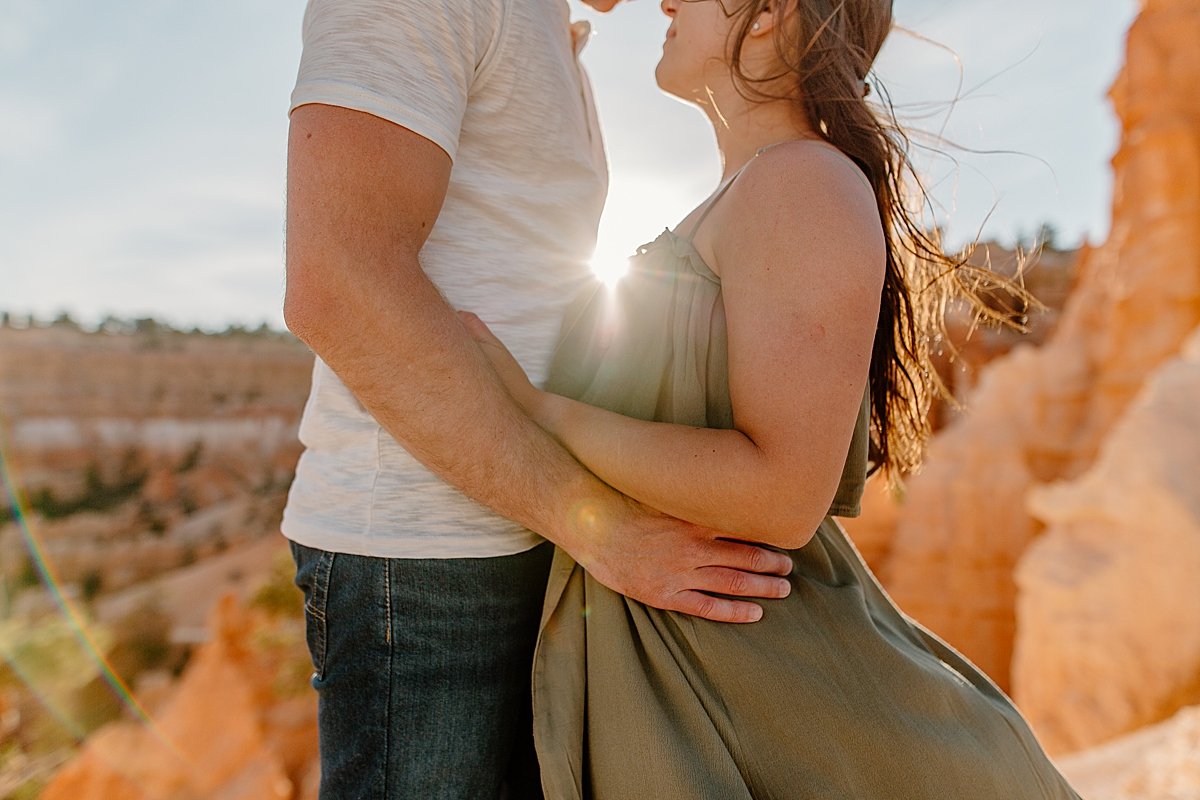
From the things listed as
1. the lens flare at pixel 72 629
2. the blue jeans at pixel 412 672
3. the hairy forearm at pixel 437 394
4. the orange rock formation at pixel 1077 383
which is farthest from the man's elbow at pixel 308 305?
the lens flare at pixel 72 629

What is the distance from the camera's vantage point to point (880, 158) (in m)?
1.36

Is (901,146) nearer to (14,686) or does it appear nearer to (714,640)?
(714,640)

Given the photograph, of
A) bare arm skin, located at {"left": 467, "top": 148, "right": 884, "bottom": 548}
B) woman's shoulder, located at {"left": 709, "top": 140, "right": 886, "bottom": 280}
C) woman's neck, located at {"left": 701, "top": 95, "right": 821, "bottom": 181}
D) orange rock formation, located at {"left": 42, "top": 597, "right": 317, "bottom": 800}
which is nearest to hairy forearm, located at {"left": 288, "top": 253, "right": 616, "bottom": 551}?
bare arm skin, located at {"left": 467, "top": 148, "right": 884, "bottom": 548}

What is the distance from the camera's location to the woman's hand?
1238mm

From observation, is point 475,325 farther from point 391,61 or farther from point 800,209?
point 800,209

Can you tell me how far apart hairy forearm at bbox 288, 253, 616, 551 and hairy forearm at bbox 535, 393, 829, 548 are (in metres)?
0.07

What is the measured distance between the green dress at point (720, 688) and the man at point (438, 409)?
0.07 meters

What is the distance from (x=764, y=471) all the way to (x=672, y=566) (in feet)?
0.71

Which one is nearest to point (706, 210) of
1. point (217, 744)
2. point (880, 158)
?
point (880, 158)

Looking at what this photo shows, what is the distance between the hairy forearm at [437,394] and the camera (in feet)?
3.46

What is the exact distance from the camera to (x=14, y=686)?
18750 millimetres

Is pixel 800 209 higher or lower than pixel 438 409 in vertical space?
higher

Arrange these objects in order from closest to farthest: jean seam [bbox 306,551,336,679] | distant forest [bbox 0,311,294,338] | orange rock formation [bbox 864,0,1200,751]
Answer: jean seam [bbox 306,551,336,679] → orange rock formation [bbox 864,0,1200,751] → distant forest [bbox 0,311,294,338]

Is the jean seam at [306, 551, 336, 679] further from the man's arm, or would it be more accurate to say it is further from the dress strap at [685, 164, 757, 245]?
the dress strap at [685, 164, 757, 245]
